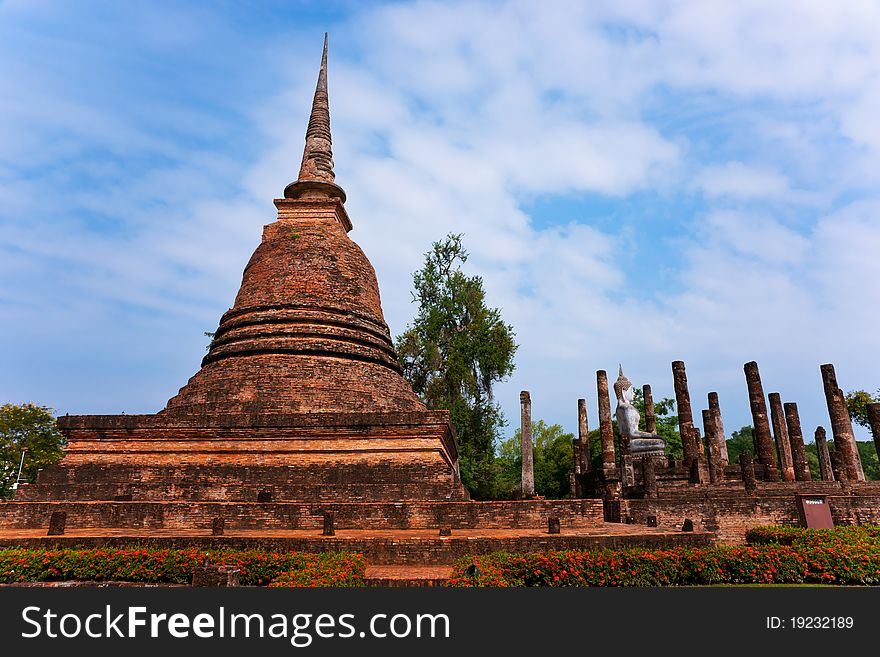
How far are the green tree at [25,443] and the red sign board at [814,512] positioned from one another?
90.9ft

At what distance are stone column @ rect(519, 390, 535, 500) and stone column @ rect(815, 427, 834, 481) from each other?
16015mm

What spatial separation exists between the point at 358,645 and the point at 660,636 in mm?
2359

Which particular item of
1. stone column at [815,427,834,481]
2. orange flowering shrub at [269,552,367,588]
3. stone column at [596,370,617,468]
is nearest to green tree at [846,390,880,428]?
stone column at [815,427,834,481]

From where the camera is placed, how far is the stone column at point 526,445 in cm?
2312

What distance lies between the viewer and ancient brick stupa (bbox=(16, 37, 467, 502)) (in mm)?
12297

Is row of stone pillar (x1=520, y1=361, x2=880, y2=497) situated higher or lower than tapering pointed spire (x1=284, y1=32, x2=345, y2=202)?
lower

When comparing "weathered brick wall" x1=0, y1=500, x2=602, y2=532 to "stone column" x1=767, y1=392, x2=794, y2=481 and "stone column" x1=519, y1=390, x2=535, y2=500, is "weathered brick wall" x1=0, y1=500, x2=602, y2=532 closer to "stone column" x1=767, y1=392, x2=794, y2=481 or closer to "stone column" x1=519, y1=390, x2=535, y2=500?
"stone column" x1=519, y1=390, x2=535, y2=500

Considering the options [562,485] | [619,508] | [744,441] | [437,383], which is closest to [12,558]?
[619,508]

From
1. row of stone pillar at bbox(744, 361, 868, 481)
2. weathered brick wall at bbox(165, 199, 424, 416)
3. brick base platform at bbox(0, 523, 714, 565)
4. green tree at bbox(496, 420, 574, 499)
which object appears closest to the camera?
brick base platform at bbox(0, 523, 714, 565)

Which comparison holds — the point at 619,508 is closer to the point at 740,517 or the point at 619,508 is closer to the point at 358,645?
the point at 740,517

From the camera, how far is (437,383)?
24.9 m

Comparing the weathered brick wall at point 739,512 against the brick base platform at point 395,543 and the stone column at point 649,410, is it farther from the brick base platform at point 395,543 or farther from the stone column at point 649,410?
the stone column at point 649,410

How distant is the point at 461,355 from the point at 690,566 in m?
17.8

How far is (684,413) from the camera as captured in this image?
25.0 m
